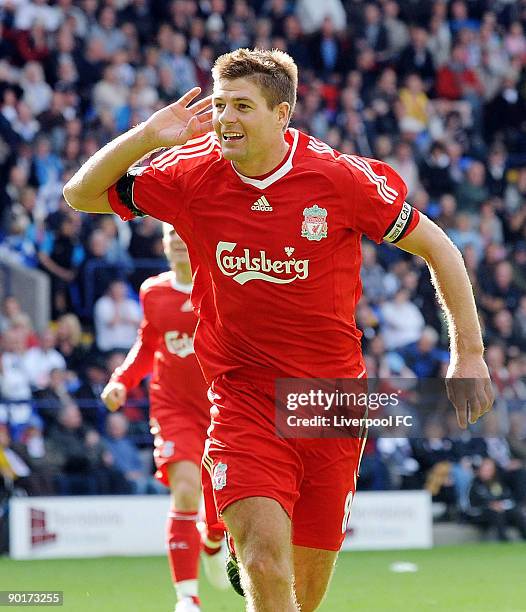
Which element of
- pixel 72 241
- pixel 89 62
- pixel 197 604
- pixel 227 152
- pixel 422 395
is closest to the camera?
pixel 227 152

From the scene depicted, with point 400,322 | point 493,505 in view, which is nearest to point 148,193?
point 493,505

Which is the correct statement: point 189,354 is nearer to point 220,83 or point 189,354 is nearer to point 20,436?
point 220,83

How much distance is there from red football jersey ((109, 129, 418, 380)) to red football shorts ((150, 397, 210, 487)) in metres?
3.11

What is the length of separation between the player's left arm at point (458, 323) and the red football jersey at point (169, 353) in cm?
357

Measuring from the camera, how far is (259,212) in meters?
5.94

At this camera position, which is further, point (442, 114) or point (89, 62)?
point (442, 114)

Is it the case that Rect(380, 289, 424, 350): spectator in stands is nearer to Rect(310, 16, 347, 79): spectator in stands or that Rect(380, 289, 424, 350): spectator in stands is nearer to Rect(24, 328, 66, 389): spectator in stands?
Rect(24, 328, 66, 389): spectator in stands

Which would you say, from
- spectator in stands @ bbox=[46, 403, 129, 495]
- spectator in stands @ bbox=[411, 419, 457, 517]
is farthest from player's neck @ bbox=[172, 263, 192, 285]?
spectator in stands @ bbox=[411, 419, 457, 517]

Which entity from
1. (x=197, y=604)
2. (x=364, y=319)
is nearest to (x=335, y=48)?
(x=364, y=319)

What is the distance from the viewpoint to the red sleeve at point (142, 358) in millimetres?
9414

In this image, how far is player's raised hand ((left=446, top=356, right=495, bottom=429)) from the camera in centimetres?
568

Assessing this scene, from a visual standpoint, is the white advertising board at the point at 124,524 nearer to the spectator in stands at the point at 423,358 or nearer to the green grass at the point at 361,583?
the green grass at the point at 361,583

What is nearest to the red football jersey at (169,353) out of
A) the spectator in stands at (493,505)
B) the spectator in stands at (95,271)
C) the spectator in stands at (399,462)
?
the spectator in stands at (399,462)

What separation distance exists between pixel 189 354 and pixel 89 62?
1047 cm
